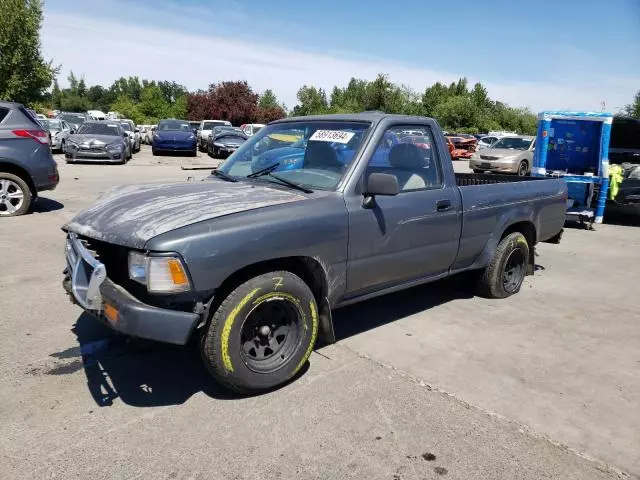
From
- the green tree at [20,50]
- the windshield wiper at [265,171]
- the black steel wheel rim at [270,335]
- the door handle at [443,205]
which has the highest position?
the green tree at [20,50]

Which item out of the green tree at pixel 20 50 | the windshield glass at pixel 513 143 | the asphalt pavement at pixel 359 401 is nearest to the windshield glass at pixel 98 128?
the green tree at pixel 20 50

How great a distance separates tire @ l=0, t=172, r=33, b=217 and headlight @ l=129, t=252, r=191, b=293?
7.00 m

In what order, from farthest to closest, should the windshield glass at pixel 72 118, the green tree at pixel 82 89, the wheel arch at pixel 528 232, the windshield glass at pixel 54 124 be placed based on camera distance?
the green tree at pixel 82 89 < the windshield glass at pixel 72 118 < the windshield glass at pixel 54 124 < the wheel arch at pixel 528 232

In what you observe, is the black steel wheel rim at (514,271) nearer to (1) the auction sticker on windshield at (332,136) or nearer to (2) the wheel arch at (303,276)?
(1) the auction sticker on windshield at (332,136)

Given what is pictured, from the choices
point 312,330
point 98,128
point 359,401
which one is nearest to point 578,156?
point 312,330

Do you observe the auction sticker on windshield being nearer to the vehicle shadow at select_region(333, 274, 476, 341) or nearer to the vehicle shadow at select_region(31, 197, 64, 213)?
the vehicle shadow at select_region(333, 274, 476, 341)

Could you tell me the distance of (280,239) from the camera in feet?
10.6

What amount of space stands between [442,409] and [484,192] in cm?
232

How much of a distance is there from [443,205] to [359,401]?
6.02 feet

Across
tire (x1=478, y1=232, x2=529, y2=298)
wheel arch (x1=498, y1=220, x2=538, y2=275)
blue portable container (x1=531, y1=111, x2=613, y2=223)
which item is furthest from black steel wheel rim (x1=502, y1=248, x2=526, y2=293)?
blue portable container (x1=531, y1=111, x2=613, y2=223)

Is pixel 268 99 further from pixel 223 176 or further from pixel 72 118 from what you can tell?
pixel 223 176

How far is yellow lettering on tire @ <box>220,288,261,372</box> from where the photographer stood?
3.04m

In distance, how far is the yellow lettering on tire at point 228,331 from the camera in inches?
119

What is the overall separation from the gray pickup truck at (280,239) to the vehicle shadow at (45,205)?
20.4 ft
